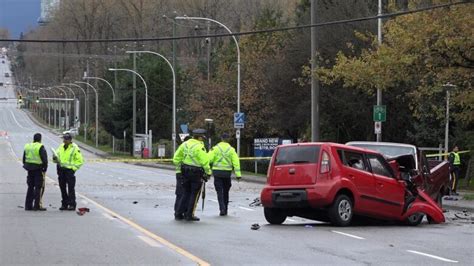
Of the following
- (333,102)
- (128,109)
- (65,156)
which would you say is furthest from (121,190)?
(128,109)

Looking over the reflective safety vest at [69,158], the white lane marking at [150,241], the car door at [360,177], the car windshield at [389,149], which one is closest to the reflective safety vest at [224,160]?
the car door at [360,177]

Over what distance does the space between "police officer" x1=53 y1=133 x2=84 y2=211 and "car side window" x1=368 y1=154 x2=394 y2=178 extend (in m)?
6.37

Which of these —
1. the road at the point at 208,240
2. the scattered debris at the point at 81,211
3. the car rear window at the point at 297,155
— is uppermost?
the car rear window at the point at 297,155

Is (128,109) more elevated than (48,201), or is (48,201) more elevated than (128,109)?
(128,109)

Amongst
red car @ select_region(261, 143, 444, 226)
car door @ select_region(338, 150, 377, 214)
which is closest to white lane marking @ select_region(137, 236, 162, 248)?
red car @ select_region(261, 143, 444, 226)

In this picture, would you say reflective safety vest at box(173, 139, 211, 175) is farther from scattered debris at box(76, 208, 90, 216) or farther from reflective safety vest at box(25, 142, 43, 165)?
reflective safety vest at box(25, 142, 43, 165)

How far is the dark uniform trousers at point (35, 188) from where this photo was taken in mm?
17250

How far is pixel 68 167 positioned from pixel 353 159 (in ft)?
20.7

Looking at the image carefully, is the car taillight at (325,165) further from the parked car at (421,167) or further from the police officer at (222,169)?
the parked car at (421,167)

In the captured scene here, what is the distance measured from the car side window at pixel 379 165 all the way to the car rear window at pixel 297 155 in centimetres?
129

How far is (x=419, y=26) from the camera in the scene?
25.3 m

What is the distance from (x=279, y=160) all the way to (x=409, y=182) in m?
2.77

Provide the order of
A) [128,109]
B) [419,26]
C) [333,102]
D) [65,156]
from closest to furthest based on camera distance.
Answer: [65,156]
[419,26]
[333,102]
[128,109]

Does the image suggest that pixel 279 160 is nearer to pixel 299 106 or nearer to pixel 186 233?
pixel 186 233
